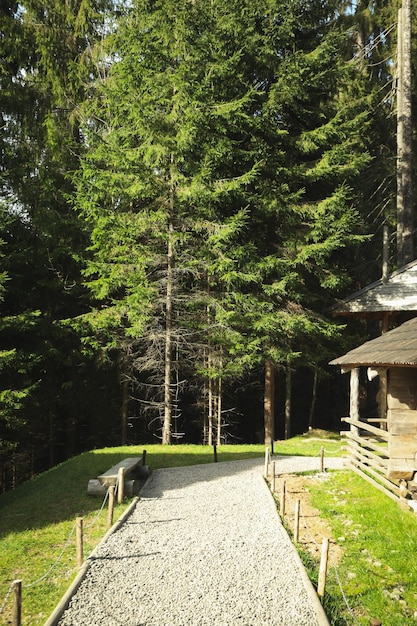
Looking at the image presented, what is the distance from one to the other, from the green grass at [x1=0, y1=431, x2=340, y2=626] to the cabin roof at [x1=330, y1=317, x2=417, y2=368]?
5854 mm

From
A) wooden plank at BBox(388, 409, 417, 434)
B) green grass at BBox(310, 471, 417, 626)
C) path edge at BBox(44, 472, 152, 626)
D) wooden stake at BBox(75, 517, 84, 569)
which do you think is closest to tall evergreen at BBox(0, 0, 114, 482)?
path edge at BBox(44, 472, 152, 626)

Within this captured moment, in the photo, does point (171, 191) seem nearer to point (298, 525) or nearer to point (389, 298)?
point (389, 298)

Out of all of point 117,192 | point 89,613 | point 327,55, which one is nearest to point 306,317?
point 117,192

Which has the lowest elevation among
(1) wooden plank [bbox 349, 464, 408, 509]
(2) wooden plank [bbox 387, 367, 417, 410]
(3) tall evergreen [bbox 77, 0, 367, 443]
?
(1) wooden plank [bbox 349, 464, 408, 509]

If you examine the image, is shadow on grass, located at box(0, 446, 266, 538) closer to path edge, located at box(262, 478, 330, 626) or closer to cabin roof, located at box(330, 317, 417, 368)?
path edge, located at box(262, 478, 330, 626)

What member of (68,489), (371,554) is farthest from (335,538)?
(68,489)

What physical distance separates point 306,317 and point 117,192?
8.41 meters

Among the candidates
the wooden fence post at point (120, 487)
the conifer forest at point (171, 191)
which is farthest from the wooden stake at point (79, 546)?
the conifer forest at point (171, 191)

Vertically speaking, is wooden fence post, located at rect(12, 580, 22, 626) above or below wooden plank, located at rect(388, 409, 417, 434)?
below

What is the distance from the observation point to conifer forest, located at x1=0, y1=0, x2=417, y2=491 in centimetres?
1823

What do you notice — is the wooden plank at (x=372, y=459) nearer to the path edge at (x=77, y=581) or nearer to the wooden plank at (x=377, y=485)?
the wooden plank at (x=377, y=485)

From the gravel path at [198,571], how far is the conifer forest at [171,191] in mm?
8252

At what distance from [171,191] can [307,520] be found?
1298 cm

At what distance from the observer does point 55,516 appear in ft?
34.6
